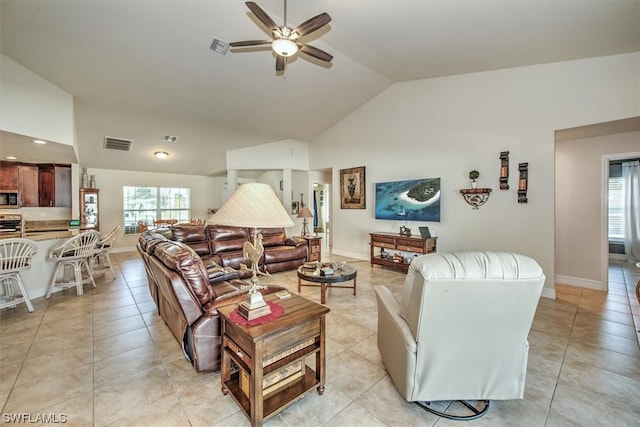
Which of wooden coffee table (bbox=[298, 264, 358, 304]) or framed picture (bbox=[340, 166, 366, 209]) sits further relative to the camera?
framed picture (bbox=[340, 166, 366, 209])

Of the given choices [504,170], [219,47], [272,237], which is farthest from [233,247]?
[504,170]

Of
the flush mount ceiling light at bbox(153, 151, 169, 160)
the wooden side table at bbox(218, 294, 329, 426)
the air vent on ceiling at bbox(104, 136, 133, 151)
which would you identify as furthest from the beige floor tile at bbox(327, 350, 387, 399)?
the flush mount ceiling light at bbox(153, 151, 169, 160)

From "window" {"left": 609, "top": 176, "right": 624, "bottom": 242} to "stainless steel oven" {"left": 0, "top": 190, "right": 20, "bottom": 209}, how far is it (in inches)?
516

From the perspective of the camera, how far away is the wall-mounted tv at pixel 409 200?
4785 millimetres

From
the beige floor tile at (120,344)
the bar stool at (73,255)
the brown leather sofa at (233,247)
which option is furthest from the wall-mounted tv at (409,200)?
the bar stool at (73,255)

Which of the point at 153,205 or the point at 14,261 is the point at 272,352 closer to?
the point at 14,261

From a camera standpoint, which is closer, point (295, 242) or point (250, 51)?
point (250, 51)

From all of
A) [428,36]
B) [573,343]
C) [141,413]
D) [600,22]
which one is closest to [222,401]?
[141,413]

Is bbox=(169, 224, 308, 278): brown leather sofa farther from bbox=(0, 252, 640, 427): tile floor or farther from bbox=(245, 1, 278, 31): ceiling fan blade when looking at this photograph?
bbox=(245, 1, 278, 31): ceiling fan blade

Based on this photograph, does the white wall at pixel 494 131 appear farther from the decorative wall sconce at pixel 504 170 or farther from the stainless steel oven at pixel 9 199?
the stainless steel oven at pixel 9 199

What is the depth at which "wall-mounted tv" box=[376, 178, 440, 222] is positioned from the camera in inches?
188

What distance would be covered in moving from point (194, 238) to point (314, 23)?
13.3 ft

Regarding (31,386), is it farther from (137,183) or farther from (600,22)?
(137,183)

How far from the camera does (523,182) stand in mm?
3809
